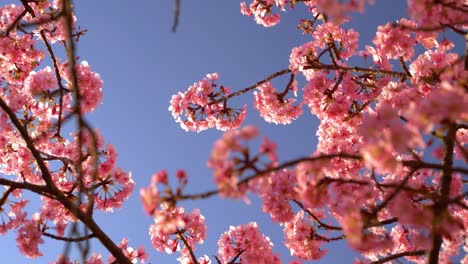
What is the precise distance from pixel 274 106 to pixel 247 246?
244 cm

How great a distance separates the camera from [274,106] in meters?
8.59

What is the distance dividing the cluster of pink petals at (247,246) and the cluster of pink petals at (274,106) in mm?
1941

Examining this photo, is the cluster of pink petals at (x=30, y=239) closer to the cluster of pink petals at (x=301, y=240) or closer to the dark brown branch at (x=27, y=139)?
the dark brown branch at (x=27, y=139)

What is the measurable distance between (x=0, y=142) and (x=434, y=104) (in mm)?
7431

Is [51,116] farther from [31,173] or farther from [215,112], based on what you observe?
[215,112]

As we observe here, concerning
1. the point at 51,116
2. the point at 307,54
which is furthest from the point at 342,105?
the point at 51,116

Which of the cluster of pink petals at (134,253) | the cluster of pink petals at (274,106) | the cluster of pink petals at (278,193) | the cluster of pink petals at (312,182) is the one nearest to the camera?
the cluster of pink petals at (312,182)

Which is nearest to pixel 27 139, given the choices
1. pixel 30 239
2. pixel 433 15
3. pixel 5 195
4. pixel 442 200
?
pixel 5 195

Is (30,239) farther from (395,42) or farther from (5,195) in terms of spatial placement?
(395,42)

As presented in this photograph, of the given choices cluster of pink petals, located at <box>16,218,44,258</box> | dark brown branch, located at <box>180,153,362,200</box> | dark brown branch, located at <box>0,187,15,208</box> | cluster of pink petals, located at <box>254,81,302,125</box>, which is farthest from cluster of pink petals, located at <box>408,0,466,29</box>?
cluster of pink petals, located at <box>16,218,44,258</box>

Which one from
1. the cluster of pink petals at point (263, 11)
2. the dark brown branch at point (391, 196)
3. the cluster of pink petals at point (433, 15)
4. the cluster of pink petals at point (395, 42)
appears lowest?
the dark brown branch at point (391, 196)

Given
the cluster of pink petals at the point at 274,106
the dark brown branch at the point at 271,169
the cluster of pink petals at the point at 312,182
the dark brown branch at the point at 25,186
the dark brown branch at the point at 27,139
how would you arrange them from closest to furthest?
the dark brown branch at the point at 271,169
the cluster of pink petals at the point at 312,182
the dark brown branch at the point at 27,139
the dark brown branch at the point at 25,186
the cluster of pink petals at the point at 274,106

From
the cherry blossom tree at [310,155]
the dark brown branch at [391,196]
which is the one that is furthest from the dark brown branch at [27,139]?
the dark brown branch at [391,196]

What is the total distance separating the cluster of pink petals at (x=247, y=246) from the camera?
7785mm
